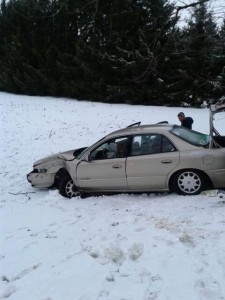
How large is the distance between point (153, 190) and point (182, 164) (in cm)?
84

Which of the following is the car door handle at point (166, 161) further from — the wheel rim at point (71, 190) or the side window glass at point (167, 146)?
the wheel rim at point (71, 190)

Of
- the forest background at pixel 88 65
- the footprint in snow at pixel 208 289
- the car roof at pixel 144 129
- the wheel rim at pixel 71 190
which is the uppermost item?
the forest background at pixel 88 65

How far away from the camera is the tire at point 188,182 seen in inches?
294

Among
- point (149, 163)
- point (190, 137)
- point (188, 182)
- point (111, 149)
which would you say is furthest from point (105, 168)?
point (190, 137)

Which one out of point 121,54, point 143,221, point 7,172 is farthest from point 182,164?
point 121,54

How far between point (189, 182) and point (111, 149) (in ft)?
5.87

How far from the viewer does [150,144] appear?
7.79 meters

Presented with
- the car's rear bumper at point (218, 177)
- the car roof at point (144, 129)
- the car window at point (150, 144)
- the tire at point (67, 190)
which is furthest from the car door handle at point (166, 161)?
the tire at point (67, 190)

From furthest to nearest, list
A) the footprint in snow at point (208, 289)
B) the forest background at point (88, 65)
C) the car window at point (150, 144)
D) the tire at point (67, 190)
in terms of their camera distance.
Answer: the forest background at point (88, 65) → the tire at point (67, 190) → the car window at point (150, 144) → the footprint in snow at point (208, 289)

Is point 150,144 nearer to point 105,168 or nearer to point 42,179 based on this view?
point 105,168

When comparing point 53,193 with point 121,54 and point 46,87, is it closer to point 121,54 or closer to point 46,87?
point 121,54

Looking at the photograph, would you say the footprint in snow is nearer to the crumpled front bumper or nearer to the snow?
the snow

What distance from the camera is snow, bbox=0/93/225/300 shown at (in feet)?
14.4

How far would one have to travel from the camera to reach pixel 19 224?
6.89m
